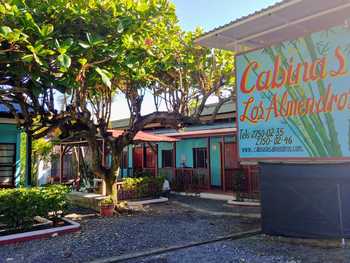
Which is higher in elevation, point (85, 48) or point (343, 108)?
point (85, 48)

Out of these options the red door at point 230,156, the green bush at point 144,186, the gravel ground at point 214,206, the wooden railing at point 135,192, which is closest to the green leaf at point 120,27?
the gravel ground at point 214,206

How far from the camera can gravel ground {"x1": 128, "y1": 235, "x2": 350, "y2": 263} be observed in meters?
5.88

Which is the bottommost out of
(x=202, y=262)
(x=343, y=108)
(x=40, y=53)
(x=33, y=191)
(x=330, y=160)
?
(x=202, y=262)

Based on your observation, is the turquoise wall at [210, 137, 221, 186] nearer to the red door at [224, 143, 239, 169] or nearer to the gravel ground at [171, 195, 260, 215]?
the red door at [224, 143, 239, 169]

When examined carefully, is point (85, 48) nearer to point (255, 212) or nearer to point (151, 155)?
point (255, 212)

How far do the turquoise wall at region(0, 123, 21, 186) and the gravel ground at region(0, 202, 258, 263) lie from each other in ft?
11.4

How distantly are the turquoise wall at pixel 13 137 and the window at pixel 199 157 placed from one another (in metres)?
9.40

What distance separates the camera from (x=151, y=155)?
20250 millimetres

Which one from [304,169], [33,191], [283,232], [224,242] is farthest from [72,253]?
[304,169]

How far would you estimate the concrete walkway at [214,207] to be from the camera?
10519 millimetres

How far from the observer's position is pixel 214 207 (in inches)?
468

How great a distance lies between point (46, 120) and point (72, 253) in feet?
13.4

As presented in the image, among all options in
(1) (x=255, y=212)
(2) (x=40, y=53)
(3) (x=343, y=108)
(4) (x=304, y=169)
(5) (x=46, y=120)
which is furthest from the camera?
(1) (x=255, y=212)

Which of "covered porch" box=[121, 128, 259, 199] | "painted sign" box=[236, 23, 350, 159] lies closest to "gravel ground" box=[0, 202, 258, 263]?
"painted sign" box=[236, 23, 350, 159]
